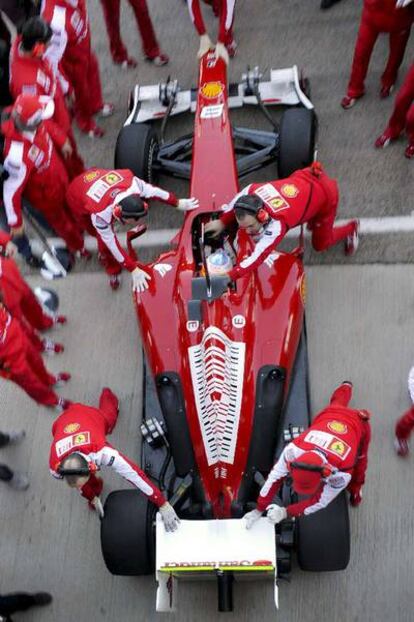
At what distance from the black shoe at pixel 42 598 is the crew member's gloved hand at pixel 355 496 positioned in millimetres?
2221

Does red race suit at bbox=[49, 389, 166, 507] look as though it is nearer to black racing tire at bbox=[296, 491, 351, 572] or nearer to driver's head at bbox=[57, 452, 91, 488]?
driver's head at bbox=[57, 452, 91, 488]

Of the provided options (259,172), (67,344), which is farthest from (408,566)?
(259,172)

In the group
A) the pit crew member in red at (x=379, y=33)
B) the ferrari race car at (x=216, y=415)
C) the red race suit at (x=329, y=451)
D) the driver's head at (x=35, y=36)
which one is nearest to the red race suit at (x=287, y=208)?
the ferrari race car at (x=216, y=415)

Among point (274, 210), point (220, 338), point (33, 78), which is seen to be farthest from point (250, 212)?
point (33, 78)

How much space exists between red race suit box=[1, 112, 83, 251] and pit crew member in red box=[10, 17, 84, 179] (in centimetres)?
26

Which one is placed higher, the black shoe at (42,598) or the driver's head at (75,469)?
the driver's head at (75,469)

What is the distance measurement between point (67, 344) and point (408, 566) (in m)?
3.19

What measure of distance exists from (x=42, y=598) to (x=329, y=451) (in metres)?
2.44

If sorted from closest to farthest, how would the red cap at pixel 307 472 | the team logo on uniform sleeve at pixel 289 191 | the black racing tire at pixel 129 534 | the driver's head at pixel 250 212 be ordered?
1. the red cap at pixel 307 472
2. the black racing tire at pixel 129 534
3. the driver's head at pixel 250 212
4. the team logo on uniform sleeve at pixel 289 191

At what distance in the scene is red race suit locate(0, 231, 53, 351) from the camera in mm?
4316

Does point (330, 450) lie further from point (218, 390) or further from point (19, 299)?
point (19, 299)

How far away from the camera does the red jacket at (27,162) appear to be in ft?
15.0

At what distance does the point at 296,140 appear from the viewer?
210 inches

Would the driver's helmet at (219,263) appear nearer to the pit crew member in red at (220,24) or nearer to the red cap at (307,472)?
the red cap at (307,472)
